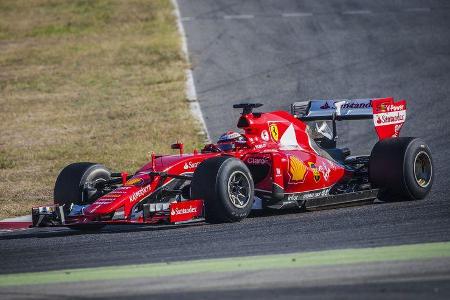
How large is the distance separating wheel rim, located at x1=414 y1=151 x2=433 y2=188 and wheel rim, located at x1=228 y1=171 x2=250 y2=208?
2924 mm

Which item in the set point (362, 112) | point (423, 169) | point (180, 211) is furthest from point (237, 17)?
point (180, 211)

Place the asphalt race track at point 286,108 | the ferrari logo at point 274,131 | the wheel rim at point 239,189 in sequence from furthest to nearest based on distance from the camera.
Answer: the ferrari logo at point 274,131 → the wheel rim at point 239,189 → the asphalt race track at point 286,108

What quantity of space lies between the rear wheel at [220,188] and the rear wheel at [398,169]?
250cm

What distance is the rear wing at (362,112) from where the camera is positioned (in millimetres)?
14648

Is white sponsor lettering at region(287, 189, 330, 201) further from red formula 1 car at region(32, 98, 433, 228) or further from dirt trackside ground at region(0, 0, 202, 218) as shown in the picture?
dirt trackside ground at region(0, 0, 202, 218)

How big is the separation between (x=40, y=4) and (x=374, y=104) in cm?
2685

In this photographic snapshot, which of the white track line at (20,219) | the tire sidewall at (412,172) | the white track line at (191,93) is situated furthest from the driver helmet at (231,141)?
the white track line at (191,93)

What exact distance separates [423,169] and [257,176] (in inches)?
105

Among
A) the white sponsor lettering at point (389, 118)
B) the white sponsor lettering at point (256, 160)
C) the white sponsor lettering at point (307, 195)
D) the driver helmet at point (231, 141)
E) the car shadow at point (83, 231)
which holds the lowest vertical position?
the car shadow at point (83, 231)

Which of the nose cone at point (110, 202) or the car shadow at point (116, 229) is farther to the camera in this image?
the car shadow at point (116, 229)

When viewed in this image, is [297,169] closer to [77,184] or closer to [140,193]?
[140,193]

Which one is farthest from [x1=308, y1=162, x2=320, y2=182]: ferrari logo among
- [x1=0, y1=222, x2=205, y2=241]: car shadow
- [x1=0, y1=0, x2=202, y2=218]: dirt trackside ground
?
[x1=0, y1=0, x2=202, y2=218]: dirt trackside ground

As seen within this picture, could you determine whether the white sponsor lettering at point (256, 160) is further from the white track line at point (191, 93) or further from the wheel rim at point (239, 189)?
the white track line at point (191, 93)

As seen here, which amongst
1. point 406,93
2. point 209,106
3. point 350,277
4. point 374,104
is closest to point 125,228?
point 374,104
